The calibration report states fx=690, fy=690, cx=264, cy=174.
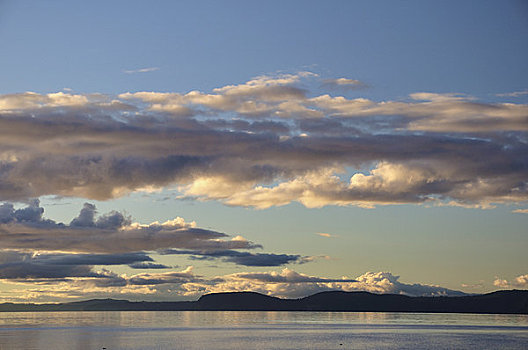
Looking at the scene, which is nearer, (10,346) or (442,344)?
(10,346)

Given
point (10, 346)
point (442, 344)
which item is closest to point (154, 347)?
point (10, 346)

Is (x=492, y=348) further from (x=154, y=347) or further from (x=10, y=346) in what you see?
(x=10, y=346)

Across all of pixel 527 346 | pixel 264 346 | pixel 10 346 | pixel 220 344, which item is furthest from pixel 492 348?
pixel 10 346

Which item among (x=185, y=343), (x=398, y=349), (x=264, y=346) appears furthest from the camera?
(x=185, y=343)

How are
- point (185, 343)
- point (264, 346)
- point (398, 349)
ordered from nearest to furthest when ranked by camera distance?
point (398, 349) < point (264, 346) < point (185, 343)

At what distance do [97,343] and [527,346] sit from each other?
101447mm

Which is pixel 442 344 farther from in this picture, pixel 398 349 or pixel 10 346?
pixel 10 346

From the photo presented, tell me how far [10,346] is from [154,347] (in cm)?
3213

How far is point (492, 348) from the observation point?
152 m

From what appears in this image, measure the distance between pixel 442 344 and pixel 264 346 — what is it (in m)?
44.6

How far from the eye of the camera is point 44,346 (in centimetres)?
15525

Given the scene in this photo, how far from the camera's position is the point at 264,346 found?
157250mm

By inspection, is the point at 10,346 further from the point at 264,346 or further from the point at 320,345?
the point at 320,345

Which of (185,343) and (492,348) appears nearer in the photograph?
(492,348)
